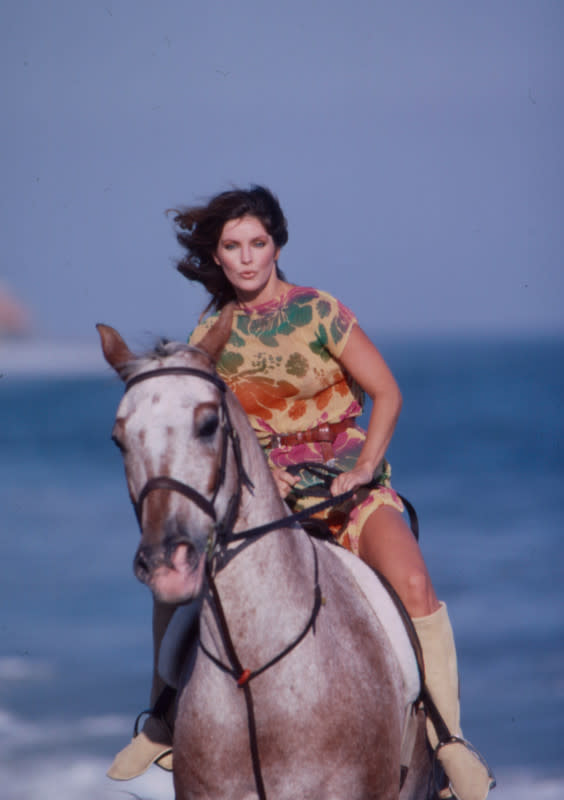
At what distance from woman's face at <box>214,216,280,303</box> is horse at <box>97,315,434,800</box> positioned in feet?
3.27

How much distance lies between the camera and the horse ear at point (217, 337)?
354 centimetres


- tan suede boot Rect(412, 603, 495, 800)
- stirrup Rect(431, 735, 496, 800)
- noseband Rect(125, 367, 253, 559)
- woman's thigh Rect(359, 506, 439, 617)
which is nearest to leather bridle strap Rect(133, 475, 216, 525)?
noseband Rect(125, 367, 253, 559)

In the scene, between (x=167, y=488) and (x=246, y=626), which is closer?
(x=167, y=488)

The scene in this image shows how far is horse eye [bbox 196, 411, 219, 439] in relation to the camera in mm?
3227

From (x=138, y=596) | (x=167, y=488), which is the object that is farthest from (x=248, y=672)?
(x=138, y=596)

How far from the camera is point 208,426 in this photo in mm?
3258

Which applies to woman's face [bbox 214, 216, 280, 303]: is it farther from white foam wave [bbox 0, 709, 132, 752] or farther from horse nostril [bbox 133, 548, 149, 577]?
white foam wave [bbox 0, 709, 132, 752]

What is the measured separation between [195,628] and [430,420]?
1517 inches

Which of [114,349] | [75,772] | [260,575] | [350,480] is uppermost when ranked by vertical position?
[114,349]

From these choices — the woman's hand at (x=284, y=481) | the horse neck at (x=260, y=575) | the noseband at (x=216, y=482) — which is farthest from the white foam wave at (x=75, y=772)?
the noseband at (x=216, y=482)

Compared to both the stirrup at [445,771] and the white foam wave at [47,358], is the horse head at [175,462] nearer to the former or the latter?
the stirrup at [445,771]

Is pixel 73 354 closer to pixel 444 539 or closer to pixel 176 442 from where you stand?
pixel 444 539

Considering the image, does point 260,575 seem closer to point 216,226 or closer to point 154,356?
point 154,356

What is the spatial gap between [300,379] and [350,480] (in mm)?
575
